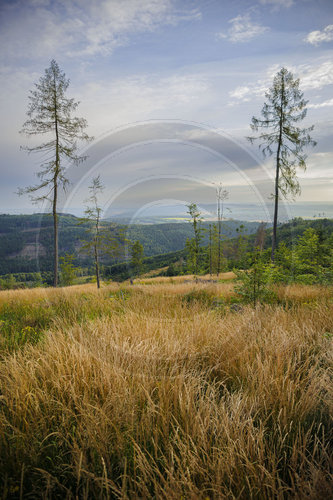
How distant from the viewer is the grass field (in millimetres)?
1273

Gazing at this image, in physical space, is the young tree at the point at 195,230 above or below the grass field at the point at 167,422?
above

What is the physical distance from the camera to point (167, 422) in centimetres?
160

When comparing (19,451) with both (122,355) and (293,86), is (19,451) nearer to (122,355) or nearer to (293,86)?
(122,355)

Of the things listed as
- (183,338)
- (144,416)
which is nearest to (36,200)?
(183,338)

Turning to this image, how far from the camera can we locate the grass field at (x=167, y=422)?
1.27 m

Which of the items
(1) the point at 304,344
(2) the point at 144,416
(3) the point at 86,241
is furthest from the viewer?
(3) the point at 86,241

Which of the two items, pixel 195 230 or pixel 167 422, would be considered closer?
pixel 167 422

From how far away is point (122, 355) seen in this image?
2.60m

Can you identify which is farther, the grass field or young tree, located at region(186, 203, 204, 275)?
young tree, located at region(186, 203, 204, 275)

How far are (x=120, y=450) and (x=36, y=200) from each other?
54.1 ft

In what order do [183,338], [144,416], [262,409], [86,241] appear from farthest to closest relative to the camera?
[86,241], [183,338], [262,409], [144,416]

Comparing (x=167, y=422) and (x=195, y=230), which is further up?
(x=195, y=230)

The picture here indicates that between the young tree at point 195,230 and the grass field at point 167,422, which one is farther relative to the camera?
the young tree at point 195,230

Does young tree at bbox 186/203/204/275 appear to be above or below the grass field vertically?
above
